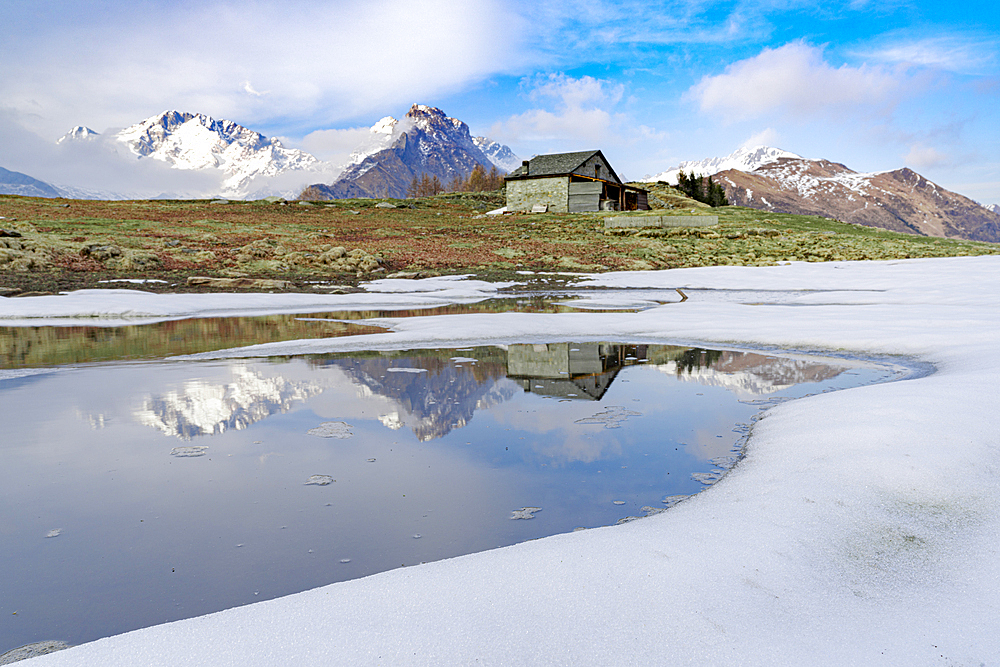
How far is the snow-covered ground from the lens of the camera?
2.31m

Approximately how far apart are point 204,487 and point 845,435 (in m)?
5.17

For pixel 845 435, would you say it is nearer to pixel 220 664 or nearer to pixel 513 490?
pixel 513 490

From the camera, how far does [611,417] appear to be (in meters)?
6.20

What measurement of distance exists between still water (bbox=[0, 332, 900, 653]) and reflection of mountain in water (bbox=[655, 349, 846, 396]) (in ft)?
0.21

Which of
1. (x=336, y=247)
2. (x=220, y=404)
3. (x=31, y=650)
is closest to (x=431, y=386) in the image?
(x=220, y=404)

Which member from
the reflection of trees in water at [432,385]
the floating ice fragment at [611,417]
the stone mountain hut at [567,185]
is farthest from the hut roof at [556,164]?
the floating ice fragment at [611,417]

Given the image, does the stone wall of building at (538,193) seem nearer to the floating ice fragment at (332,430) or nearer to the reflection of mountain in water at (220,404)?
the reflection of mountain in water at (220,404)

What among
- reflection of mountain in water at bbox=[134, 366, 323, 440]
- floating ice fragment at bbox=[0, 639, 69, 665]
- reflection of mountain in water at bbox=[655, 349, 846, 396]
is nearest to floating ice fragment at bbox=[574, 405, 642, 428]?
reflection of mountain in water at bbox=[655, 349, 846, 396]

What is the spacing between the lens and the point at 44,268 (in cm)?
2341

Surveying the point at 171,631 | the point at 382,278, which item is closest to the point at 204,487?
the point at 171,631

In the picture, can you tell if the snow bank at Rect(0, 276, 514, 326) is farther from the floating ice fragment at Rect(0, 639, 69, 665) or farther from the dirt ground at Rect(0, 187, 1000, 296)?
the floating ice fragment at Rect(0, 639, 69, 665)

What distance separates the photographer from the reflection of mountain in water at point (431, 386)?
6.26 metres

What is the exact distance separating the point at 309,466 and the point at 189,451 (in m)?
1.34

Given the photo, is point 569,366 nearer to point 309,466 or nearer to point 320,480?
point 309,466
